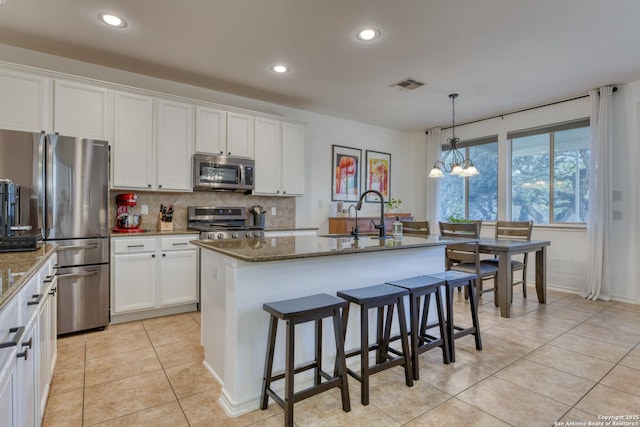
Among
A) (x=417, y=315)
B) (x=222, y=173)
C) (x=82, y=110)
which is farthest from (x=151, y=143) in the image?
(x=417, y=315)

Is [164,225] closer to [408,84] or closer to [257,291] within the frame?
[257,291]

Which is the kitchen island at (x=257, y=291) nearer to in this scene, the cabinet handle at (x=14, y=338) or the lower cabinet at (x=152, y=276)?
the cabinet handle at (x=14, y=338)

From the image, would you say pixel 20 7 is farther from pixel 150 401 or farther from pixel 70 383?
pixel 150 401

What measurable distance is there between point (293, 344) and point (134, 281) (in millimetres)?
2418

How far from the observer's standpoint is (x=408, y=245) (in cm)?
242

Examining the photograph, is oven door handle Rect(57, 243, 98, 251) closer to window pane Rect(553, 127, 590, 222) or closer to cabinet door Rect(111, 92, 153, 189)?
cabinet door Rect(111, 92, 153, 189)

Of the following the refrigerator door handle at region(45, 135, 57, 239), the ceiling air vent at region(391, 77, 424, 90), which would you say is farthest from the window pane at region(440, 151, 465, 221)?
the refrigerator door handle at region(45, 135, 57, 239)

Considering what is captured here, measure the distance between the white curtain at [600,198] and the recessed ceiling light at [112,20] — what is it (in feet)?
17.7

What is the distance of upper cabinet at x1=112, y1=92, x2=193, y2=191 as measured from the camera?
345 centimetres

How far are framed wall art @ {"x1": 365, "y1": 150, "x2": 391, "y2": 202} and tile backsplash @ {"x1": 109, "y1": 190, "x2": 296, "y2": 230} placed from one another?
1.67 m

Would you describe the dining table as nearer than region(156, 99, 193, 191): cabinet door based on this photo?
Yes

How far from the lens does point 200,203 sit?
4.28 metres

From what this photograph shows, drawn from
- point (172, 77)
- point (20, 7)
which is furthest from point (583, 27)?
point (20, 7)

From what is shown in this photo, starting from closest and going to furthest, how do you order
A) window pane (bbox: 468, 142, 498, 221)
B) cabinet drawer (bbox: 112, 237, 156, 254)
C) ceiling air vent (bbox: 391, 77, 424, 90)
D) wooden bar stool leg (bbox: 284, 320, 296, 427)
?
wooden bar stool leg (bbox: 284, 320, 296, 427)
cabinet drawer (bbox: 112, 237, 156, 254)
ceiling air vent (bbox: 391, 77, 424, 90)
window pane (bbox: 468, 142, 498, 221)
